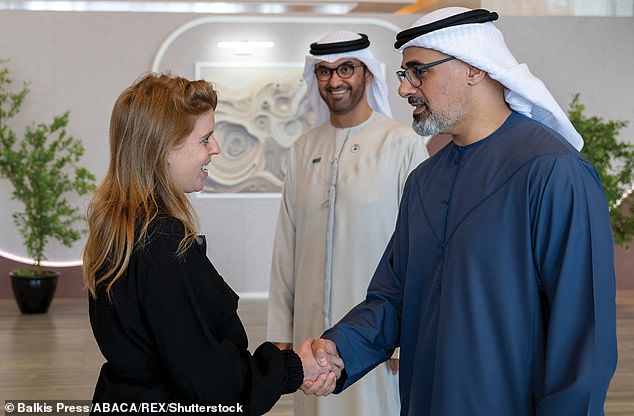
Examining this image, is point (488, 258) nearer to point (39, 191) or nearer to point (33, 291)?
point (39, 191)

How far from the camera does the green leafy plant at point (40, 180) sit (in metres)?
8.34

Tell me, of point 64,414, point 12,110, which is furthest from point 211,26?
point 64,414

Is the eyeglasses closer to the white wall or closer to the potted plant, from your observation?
the potted plant

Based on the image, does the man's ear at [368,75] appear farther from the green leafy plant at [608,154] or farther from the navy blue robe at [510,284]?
the green leafy plant at [608,154]

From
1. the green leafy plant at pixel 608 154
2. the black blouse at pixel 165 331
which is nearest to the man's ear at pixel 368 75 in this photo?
the black blouse at pixel 165 331

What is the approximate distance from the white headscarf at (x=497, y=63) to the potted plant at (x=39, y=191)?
6306mm

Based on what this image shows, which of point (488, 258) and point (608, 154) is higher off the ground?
point (488, 258)

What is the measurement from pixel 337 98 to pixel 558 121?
1358 mm

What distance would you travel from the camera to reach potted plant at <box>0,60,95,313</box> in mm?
8336

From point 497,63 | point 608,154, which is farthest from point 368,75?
point 608,154

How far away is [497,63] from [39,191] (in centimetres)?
670

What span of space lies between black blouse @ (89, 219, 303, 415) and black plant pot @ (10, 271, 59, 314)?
258 inches

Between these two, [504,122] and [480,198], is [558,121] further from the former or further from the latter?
[480,198]

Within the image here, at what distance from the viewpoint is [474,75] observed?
240cm
